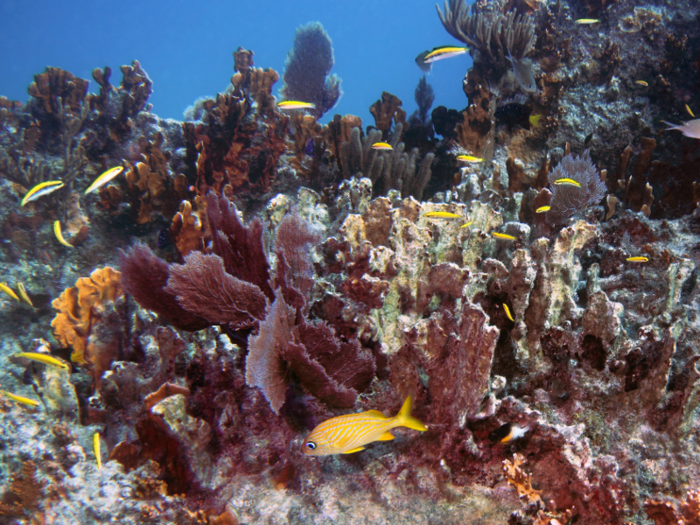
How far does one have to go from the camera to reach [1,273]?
5.40m

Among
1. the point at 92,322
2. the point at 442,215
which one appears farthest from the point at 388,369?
the point at 92,322

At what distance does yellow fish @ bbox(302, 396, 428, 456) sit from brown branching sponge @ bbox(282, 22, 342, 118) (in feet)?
27.7

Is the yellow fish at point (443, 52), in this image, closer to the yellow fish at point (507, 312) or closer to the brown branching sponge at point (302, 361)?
the yellow fish at point (507, 312)

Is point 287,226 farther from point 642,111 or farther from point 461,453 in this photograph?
point 642,111

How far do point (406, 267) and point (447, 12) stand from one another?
7.28m

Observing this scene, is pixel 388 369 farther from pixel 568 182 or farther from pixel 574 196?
pixel 574 196

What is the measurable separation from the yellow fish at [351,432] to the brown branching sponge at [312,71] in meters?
8.44

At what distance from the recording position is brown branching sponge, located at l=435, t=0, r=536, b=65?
5957mm

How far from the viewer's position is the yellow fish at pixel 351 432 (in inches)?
55.8

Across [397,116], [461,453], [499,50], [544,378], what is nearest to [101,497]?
[461,453]

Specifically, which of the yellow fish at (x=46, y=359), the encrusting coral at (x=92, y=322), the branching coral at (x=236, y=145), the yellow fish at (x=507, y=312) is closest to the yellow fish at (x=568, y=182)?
the yellow fish at (x=507, y=312)

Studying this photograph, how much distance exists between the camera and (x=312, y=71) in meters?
8.97

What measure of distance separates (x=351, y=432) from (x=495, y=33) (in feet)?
23.1

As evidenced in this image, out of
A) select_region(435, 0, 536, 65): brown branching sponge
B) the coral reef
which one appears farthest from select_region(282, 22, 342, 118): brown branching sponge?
the coral reef
